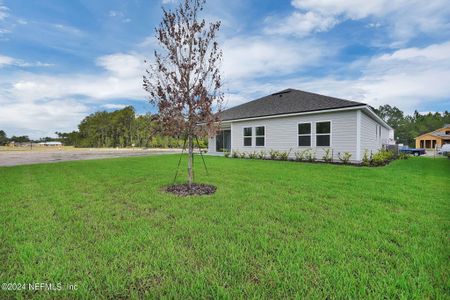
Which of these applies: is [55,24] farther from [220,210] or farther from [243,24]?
[220,210]

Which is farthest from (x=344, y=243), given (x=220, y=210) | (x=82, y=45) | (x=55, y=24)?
(x=82, y=45)

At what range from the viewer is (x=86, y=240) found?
8.66 feet

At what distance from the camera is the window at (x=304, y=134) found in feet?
42.0

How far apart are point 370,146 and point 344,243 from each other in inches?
528

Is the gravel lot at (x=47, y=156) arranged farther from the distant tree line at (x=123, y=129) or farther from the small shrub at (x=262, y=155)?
the distant tree line at (x=123, y=129)

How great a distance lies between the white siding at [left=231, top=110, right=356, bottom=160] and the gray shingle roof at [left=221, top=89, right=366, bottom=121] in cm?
44

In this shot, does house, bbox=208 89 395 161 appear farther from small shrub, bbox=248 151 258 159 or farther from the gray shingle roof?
small shrub, bbox=248 151 258 159

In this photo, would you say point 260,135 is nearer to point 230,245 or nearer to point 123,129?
point 230,245

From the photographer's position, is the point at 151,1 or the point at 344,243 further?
the point at 151,1

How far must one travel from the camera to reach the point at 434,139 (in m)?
44.3

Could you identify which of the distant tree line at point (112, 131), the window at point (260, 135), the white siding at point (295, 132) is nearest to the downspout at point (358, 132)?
the white siding at point (295, 132)

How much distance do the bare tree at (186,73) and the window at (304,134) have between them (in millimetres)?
9093

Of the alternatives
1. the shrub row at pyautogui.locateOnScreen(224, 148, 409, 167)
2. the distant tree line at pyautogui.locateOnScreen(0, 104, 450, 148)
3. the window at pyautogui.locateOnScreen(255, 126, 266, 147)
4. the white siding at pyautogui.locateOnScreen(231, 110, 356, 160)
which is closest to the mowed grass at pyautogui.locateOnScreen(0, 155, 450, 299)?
the shrub row at pyautogui.locateOnScreen(224, 148, 409, 167)

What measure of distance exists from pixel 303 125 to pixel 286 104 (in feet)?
7.95
